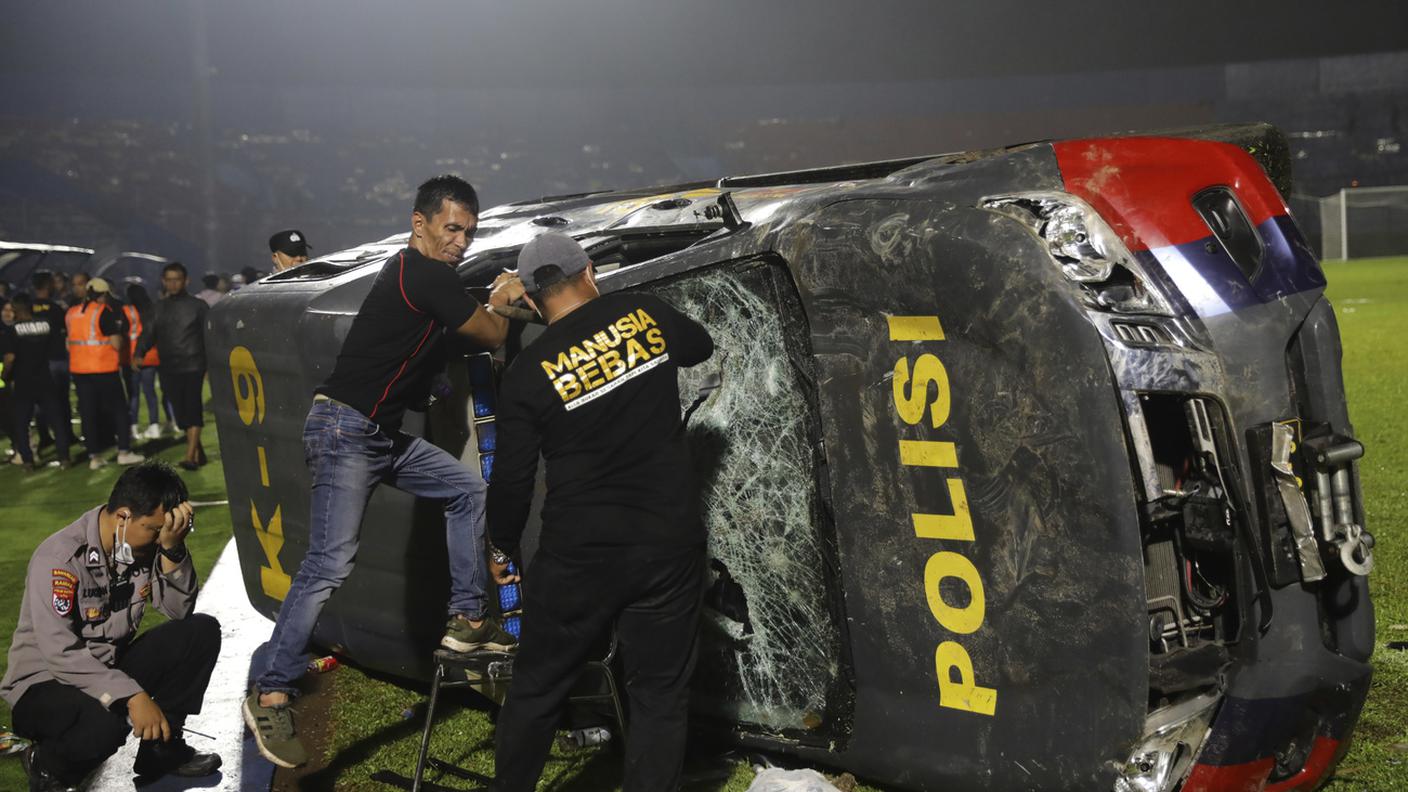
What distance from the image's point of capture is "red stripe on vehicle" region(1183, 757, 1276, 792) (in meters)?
3.00

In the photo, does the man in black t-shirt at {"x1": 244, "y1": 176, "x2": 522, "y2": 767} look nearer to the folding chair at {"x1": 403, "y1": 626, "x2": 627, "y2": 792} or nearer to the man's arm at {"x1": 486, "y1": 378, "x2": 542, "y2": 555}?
the folding chair at {"x1": 403, "y1": 626, "x2": 627, "y2": 792}

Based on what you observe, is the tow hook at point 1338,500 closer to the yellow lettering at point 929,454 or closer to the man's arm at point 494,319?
the yellow lettering at point 929,454

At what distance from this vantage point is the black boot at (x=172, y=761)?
13.9 feet

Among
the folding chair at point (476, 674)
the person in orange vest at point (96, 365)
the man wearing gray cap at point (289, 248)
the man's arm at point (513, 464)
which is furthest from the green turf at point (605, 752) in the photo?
the person in orange vest at point (96, 365)

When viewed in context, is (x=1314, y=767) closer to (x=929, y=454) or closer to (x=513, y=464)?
(x=929, y=454)

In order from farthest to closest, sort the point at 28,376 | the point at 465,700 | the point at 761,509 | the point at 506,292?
the point at 28,376 < the point at 465,700 < the point at 506,292 < the point at 761,509

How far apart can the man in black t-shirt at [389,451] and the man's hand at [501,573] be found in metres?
0.07

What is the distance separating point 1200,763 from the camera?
3.00 m

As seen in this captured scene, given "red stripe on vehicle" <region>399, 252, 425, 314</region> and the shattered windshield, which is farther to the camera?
"red stripe on vehicle" <region>399, 252, 425, 314</region>

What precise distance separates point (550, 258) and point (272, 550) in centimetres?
264

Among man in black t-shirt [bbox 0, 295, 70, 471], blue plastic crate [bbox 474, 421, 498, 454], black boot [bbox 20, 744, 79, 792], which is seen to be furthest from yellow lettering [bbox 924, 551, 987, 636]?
man in black t-shirt [bbox 0, 295, 70, 471]

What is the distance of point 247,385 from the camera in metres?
5.19

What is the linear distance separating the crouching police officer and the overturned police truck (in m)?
1.45

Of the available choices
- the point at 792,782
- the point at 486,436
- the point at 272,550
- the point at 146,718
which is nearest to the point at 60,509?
the point at 272,550
